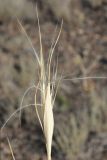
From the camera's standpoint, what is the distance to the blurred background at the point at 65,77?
4.39 metres

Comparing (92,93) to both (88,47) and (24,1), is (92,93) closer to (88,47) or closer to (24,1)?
(88,47)

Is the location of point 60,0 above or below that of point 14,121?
above

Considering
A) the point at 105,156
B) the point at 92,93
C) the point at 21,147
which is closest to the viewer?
the point at 105,156

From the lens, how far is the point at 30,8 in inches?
289

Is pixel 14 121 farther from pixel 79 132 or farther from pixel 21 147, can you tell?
pixel 79 132

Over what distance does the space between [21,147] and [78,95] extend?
117 cm

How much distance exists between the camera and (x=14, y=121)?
4809mm

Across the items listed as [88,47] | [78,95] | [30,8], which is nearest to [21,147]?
[78,95]

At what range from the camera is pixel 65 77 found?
2811 mm

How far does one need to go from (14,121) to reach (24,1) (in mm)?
3091

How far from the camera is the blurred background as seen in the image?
4.39 metres

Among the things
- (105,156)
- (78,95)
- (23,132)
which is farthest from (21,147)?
(78,95)

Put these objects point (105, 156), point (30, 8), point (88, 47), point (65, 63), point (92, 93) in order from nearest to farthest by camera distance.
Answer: point (105, 156), point (92, 93), point (65, 63), point (88, 47), point (30, 8)

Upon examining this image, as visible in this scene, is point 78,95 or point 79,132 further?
point 78,95
